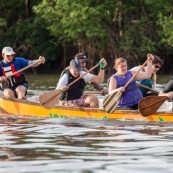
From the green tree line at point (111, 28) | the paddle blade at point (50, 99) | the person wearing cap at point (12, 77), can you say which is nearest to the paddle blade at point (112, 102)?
the paddle blade at point (50, 99)

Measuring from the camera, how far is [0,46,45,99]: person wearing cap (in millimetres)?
14523

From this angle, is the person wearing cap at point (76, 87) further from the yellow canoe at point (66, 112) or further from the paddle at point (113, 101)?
the paddle at point (113, 101)

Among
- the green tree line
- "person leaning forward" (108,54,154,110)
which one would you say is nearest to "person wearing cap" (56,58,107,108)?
"person leaning forward" (108,54,154,110)

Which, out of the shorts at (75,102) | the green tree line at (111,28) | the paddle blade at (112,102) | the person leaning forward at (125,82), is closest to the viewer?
the paddle blade at (112,102)

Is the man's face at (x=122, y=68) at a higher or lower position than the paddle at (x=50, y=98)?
higher

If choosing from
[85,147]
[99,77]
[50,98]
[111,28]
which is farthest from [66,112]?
[111,28]

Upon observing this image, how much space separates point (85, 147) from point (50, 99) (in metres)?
4.17

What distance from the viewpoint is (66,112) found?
1325cm

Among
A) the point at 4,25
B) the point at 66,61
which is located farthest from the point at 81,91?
the point at 4,25

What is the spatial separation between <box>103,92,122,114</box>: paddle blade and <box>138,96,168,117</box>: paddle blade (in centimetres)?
44

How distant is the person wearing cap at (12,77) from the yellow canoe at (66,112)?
1.11 ft

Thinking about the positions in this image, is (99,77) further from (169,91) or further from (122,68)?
(169,91)

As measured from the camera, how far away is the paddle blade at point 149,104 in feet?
39.8

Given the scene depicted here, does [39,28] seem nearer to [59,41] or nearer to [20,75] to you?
[59,41]
